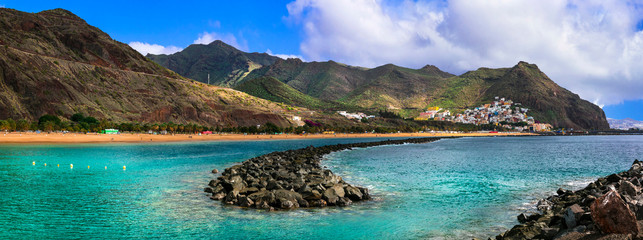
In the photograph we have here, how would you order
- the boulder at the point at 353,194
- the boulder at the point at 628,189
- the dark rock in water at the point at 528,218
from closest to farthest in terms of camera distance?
the dark rock in water at the point at 528,218 → the boulder at the point at 628,189 → the boulder at the point at 353,194

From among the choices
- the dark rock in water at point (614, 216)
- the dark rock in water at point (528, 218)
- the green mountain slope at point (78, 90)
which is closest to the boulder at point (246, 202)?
the dark rock in water at point (528, 218)

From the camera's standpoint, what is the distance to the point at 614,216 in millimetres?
11188

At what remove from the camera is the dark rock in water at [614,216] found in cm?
1100

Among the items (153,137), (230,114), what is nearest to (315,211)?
(153,137)

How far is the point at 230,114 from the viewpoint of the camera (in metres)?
194

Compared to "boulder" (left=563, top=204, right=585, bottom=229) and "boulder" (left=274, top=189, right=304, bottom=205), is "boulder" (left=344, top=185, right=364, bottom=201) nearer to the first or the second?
"boulder" (left=274, top=189, right=304, bottom=205)

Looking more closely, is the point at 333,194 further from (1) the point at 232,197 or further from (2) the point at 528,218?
(2) the point at 528,218

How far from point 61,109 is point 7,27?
8336 centimetres

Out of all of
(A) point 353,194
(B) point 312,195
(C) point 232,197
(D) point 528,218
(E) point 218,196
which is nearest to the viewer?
(D) point 528,218

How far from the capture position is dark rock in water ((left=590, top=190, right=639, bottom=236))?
11.0m

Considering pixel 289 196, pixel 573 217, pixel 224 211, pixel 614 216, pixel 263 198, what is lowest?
pixel 224 211

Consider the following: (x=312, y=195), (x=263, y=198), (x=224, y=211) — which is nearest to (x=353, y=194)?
(x=312, y=195)

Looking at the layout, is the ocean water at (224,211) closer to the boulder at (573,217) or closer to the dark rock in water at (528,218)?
the dark rock in water at (528,218)

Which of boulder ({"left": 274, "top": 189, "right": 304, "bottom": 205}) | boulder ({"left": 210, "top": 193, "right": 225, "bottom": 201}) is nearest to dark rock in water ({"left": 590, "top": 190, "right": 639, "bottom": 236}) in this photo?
boulder ({"left": 274, "top": 189, "right": 304, "bottom": 205})
